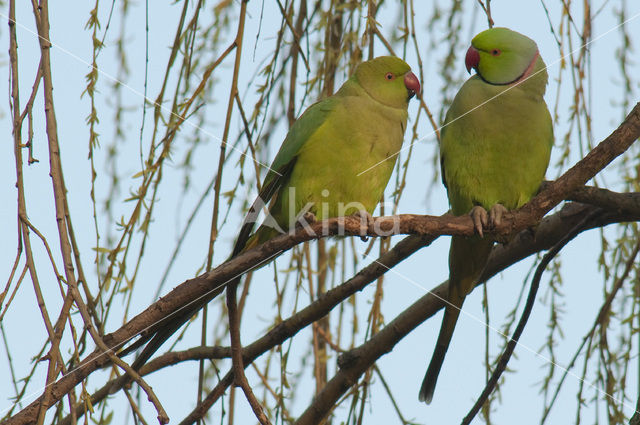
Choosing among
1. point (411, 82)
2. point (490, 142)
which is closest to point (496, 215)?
point (490, 142)

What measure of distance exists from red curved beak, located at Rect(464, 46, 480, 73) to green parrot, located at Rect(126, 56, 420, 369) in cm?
26

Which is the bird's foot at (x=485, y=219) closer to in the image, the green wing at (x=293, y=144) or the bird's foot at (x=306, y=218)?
the bird's foot at (x=306, y=218)

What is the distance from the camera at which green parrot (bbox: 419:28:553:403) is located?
1941 mm

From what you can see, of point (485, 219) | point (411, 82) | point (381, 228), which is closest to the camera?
point (381, 228)

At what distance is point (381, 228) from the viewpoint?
5.28 feet

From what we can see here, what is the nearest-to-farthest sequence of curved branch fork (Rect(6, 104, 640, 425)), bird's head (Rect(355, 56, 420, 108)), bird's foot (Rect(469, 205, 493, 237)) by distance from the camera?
1. curved branch fork (Rect(6, 104, 640, 425))
2. bird's foot (Rect(469, 205, 493, 237))
3. bird's head (Rect(355, 56, 420, 108))

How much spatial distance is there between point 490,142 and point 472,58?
11.4 inches

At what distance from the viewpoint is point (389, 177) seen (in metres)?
2.10

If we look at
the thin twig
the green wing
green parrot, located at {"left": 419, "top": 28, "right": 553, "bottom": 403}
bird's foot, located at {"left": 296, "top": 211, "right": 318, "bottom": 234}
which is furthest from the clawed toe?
the green wing

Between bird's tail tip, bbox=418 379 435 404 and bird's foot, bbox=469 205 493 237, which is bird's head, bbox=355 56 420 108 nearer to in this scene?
bird's foot, bbox=469 205 493 237

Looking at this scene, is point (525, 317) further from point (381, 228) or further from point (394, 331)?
point (381, 228)

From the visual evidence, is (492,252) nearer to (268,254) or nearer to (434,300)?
(434,300)

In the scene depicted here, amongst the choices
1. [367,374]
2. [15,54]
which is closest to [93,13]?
[15,54]

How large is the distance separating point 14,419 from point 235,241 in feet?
3.15
